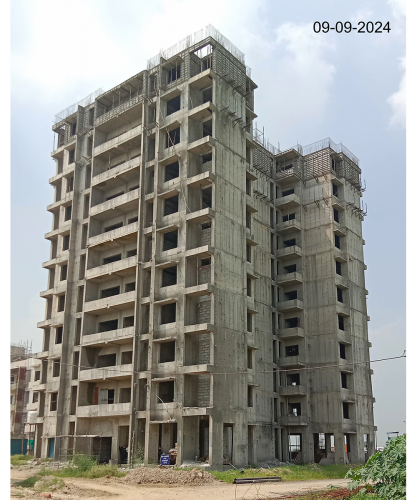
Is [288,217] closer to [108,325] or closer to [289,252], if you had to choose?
[289,252]

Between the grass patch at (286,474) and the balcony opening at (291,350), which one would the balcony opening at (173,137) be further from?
the grass patch at (286,474)

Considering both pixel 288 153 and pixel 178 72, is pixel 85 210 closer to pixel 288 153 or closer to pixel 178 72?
→ pixel 178 72

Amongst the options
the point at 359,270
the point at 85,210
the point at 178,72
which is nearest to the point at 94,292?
the point at 85,210

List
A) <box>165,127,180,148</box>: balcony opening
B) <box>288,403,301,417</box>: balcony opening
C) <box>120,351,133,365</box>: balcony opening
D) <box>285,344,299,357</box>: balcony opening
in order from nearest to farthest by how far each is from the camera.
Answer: <box>120,351,133,365</box>: balcony opening, <box>165,127,180,148</box>: balcony opening, <box>288,403,301,417</box>: balcony opening, <box>285,344,299,357</box>: balcony opening

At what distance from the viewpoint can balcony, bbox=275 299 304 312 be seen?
171 ft

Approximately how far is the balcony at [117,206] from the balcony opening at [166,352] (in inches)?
504

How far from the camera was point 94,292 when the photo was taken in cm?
4734

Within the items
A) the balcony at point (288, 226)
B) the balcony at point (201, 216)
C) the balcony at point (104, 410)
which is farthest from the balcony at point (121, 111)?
the balcony at point (104, 410)

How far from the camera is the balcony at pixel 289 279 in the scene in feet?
173

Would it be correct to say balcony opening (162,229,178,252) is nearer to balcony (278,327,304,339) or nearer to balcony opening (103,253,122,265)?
balcony opening (103,253,122,265)

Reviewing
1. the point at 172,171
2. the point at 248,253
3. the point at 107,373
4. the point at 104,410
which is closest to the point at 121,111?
the point at 172,171

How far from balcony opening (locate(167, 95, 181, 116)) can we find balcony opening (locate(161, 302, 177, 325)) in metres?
17.4

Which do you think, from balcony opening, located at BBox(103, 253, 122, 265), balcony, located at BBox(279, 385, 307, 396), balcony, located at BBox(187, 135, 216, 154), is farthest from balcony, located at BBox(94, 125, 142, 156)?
balcony, located at BBox(279, 385, 307, 396)

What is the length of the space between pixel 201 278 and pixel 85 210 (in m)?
17.4
